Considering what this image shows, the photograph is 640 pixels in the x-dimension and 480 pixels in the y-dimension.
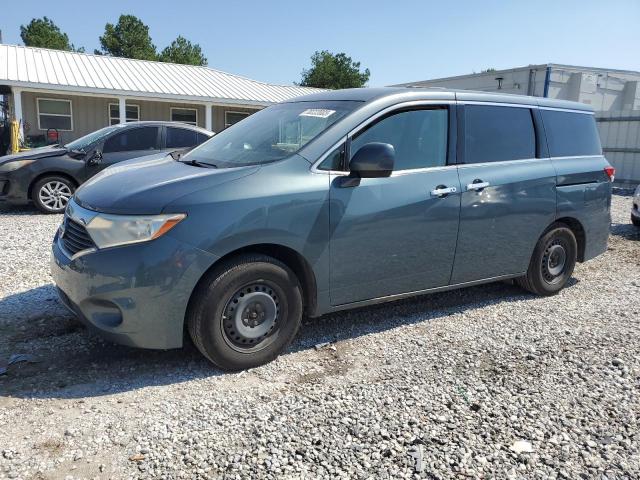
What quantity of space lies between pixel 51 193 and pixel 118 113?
12.2m

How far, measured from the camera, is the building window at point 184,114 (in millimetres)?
21062

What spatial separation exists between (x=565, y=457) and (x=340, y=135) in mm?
2431

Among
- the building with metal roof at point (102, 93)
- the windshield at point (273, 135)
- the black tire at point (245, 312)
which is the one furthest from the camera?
the building with metal roof at point (102, 93)

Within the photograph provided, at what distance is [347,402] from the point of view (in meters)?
3.15

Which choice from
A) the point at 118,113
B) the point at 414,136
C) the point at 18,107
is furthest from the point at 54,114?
the point at 414,136

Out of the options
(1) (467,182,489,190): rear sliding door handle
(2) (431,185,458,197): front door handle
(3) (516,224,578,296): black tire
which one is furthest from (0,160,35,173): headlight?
(3) (516,224,578,296): black tire

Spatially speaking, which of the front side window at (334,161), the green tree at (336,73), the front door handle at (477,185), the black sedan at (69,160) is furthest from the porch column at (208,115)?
the green tree at (336,73)

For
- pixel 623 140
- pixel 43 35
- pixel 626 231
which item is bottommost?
pixel 626 231

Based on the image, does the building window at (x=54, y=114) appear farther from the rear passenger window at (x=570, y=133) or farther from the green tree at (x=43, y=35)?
the green tree at (x=43, y=35)

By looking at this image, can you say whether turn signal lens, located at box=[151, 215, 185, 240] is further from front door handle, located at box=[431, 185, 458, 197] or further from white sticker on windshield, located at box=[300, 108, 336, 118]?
front door handle, located at box=[431, 185, 458, 197]

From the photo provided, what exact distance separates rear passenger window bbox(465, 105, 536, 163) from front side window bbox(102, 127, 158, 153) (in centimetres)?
678

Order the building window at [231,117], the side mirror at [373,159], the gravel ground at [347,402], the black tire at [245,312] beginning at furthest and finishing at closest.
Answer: the building window at [231,117] → the side mirror at [373,159] → the black tire at [245,312] → the gravel ground at [347,402]

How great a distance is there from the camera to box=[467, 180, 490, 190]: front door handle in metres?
4.28

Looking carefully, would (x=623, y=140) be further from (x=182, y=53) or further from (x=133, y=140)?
(x=182, y=53)
